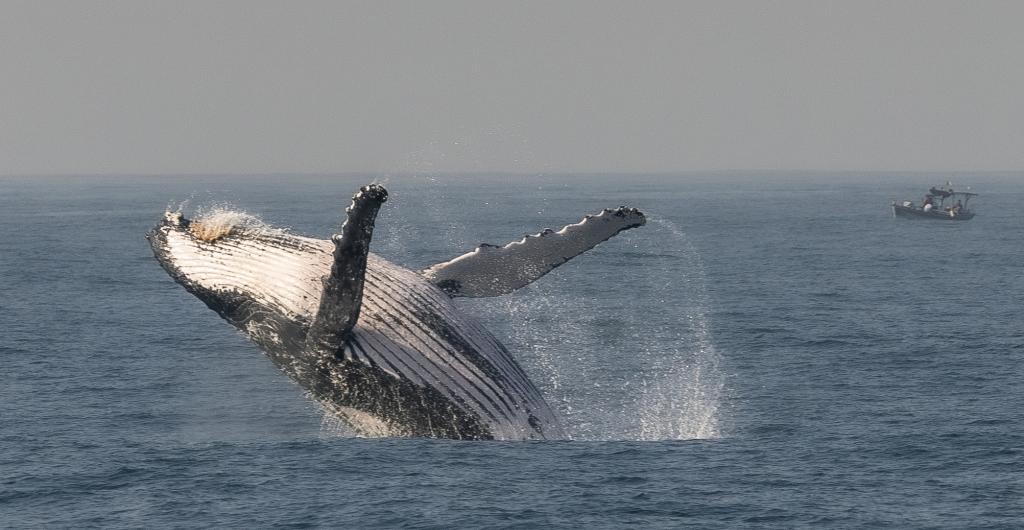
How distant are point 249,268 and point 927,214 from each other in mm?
104570

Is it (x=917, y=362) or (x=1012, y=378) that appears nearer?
(x=1012, y=378)

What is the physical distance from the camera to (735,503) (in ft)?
66.0

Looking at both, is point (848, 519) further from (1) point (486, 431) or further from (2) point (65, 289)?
(2) point (65, 289)

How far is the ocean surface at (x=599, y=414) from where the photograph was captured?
20.0 meters

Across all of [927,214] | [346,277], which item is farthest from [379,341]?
[927,214]

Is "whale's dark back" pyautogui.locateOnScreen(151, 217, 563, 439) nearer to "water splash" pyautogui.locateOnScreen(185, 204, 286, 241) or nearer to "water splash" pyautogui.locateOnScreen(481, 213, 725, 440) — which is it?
"water splash" pyautogui.locateOnScreen(185, 204, 286, 241)

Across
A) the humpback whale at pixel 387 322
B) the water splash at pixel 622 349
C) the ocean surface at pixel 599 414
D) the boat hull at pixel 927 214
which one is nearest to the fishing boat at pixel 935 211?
the boat hull at pixel 927 214

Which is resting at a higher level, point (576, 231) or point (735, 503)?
point (576, 231)

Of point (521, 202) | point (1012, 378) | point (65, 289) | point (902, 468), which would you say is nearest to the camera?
point (902, 468)

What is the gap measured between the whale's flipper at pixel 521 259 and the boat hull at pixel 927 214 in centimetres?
10106

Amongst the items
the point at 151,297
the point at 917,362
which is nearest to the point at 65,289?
the point at 151,297

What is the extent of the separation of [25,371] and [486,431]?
2089cm

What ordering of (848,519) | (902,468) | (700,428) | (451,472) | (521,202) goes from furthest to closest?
(521,202) → (700,428) → (902,468) → (451,472) → (848,519)

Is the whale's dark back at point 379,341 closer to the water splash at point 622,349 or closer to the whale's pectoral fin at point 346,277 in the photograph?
the whale's pectoral fin at point 346,277
